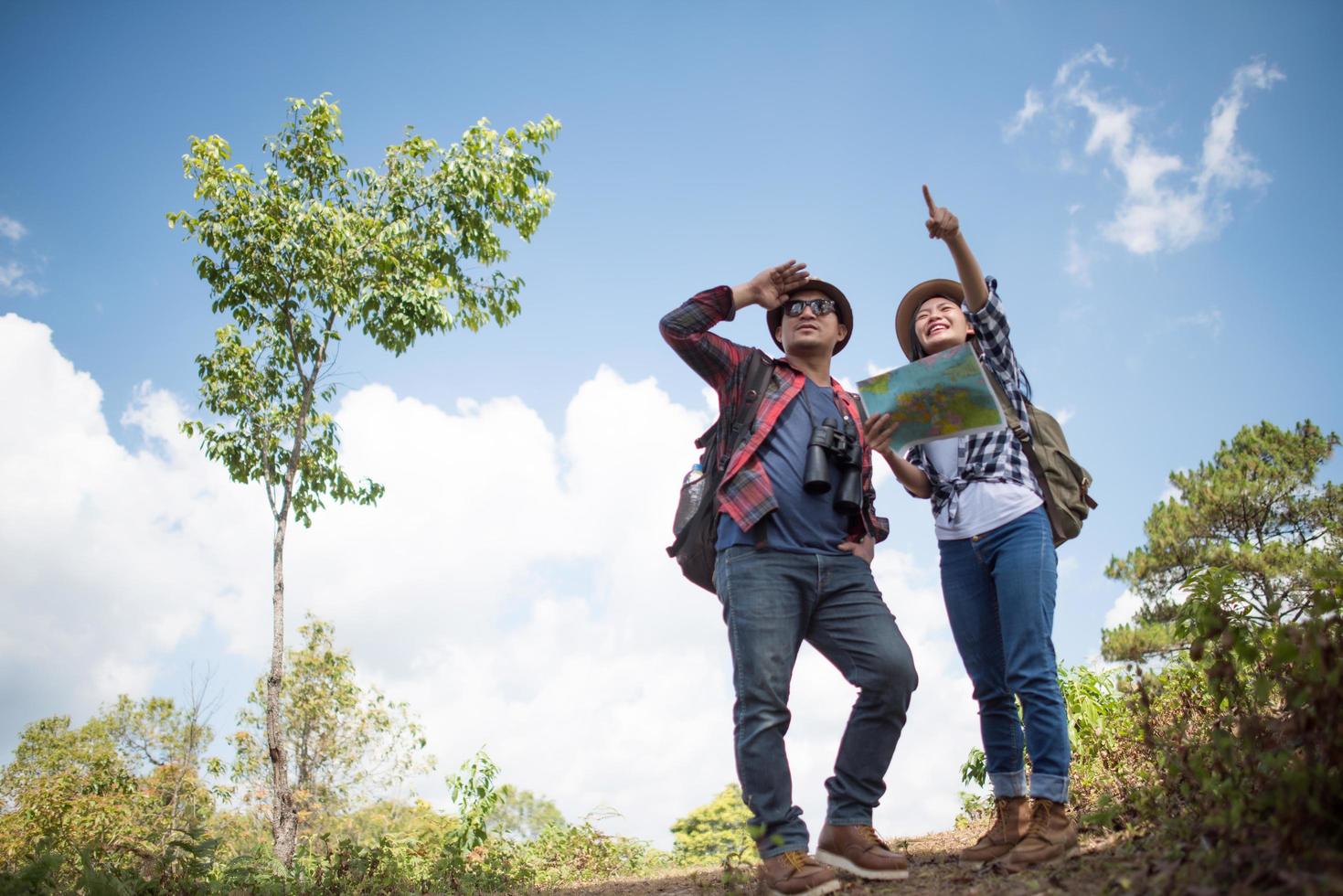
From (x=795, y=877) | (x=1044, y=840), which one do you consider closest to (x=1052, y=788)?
(x=1044, y=840)

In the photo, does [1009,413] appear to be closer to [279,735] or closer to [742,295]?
[742,295]

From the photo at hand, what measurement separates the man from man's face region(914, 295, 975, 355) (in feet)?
1.52

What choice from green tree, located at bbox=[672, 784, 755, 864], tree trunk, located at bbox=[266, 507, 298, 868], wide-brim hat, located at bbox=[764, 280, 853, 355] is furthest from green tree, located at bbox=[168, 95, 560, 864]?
green tree, located at bbox=[672, 784, 755, 864]

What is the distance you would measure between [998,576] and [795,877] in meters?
1.29

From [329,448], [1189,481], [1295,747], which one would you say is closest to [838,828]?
[1295,747]

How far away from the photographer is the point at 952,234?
11.6 ft

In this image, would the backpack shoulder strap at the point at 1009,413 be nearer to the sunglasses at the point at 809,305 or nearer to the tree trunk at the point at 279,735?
the sunglasses at the point at 809,305

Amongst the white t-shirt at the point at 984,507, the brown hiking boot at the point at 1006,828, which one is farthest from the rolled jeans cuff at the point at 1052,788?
the white t-shirt at the point at 984,507

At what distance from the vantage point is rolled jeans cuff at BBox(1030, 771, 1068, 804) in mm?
3176

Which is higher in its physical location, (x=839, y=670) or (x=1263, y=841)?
(x=839, y=670)

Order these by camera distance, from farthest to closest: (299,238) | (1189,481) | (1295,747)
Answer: (1189,481), (299,238), (1295,747)

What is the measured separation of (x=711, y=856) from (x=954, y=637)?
282 centimetres

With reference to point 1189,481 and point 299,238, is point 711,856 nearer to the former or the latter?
point 299,238

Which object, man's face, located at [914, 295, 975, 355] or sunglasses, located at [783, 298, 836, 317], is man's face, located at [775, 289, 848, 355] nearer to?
sunglasses, located at [783, 298, 836, 317]
